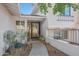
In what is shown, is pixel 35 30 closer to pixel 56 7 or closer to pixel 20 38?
pixel 20 38

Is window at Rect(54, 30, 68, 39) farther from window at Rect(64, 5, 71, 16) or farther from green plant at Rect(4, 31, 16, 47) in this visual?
green plant at Rect(4, 31, 16, 47)

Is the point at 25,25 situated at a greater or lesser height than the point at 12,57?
greater

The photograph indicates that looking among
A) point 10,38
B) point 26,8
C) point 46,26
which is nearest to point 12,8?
point 26,8

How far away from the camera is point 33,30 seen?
11.9 feet

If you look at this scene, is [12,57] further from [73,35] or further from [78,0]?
[78,0]

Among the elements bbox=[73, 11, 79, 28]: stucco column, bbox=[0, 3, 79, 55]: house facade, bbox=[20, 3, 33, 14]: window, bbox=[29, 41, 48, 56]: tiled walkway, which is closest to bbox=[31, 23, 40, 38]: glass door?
bbox=[0, 3, 79, 55]: house facade

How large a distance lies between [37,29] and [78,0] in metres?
0.92

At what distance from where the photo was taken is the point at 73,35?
3.50m

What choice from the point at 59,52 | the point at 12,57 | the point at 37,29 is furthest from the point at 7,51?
the point at 59,52

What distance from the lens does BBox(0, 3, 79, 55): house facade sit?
3476 millimetres

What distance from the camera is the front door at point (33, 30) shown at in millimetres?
3566

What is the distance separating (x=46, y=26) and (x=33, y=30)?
0.86 feet

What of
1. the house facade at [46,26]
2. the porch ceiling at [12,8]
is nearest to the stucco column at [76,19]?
the house facade at [46,26]

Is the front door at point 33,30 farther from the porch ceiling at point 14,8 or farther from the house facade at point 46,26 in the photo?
the porch ceiling at point 14,8
